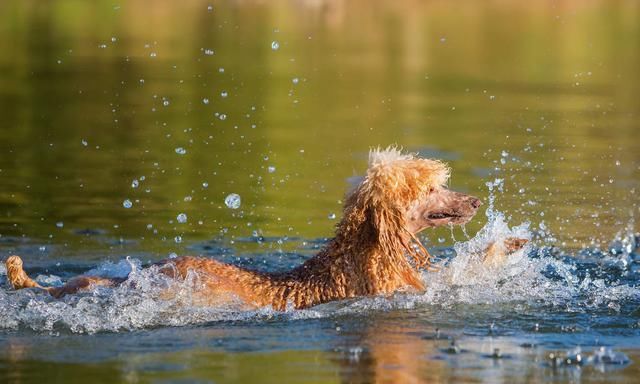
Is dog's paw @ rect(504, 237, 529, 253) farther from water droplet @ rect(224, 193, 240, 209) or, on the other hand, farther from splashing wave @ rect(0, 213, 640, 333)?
water droplet @ rect(224, 193, 240, 209)

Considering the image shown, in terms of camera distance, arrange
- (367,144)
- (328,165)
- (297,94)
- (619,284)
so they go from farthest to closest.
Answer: (297,94)
(367,144)
(328,165)
(619,284)

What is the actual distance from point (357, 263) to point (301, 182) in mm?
6809

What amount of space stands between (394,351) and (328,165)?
29.6 ft

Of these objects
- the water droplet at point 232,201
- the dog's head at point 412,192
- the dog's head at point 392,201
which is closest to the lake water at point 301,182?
the water droplet at point 232,201

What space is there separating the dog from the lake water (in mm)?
156

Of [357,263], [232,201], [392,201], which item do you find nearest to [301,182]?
[232,201]

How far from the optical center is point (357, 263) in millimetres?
9539

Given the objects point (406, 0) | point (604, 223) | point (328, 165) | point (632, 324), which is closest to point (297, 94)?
point (328, 165)

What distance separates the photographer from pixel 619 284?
11.2 meters

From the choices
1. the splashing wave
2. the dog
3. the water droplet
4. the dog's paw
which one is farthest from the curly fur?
the water droplet

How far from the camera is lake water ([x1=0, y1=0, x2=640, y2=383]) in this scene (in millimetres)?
8531

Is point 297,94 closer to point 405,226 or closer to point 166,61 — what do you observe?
point 166,61

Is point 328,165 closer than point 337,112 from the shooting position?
Yes

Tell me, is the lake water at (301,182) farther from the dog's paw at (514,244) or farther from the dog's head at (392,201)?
the dog's head at (392,201)
